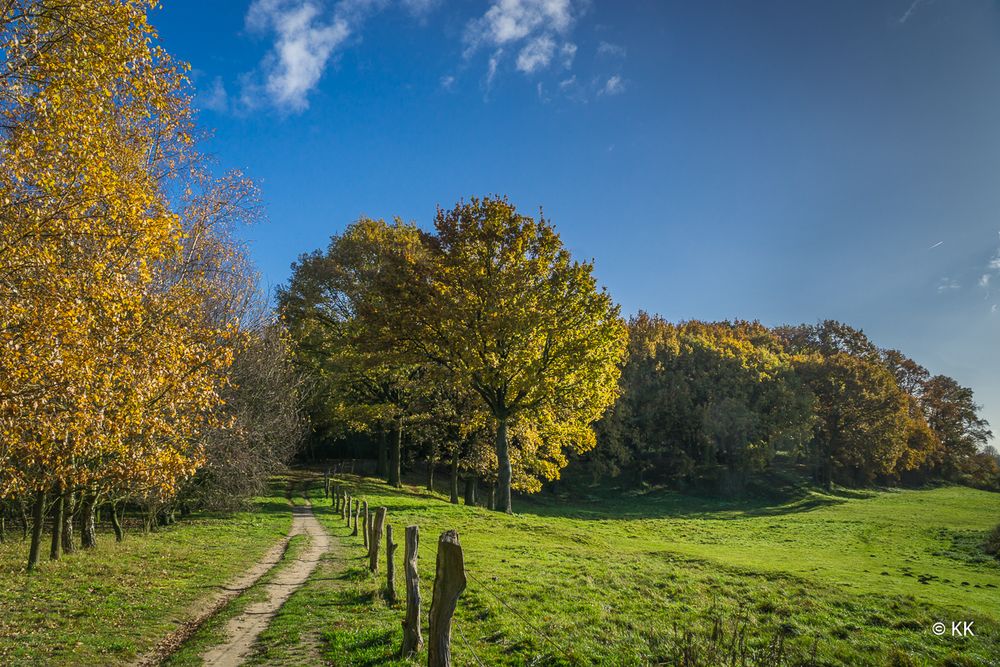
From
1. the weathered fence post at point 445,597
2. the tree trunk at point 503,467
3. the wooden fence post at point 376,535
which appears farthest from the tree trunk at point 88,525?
the tree trunk at point 503,467

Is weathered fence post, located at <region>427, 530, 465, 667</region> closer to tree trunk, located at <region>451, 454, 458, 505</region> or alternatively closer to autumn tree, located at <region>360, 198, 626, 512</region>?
autumn tree, located at <region>360, 198, 626, 512</region>

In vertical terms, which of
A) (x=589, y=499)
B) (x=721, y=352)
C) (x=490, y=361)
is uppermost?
(x=721, y=352)

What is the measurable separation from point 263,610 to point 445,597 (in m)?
6.70

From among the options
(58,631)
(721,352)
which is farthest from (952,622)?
(721,352)

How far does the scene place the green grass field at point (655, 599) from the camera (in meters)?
9.95

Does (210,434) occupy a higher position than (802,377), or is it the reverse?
(802,377)

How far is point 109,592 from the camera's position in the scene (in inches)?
523

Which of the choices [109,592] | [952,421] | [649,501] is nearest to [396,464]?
[649,501]

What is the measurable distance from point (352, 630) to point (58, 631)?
18.0 feet

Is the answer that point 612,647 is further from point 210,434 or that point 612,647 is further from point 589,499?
point 589,499

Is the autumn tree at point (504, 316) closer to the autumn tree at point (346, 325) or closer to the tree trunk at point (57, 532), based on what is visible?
the autumn tree at point (346, 325)

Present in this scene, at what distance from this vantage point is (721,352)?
73938mm

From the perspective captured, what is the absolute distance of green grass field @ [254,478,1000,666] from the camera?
392 inches

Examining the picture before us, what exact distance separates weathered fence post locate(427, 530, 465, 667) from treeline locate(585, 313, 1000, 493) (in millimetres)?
54654
